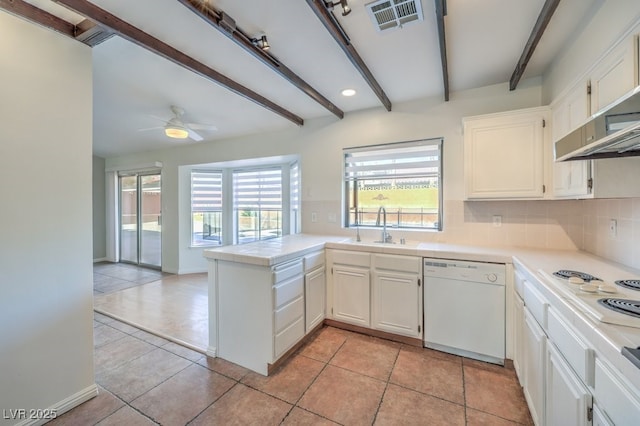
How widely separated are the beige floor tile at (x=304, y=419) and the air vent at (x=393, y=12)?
264 cm

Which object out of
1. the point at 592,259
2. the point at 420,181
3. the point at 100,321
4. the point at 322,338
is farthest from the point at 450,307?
the point at 100,321

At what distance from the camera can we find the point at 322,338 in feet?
8.71

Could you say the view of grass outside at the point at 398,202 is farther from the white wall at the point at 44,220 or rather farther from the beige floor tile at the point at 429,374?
the white wall at the point at 44,220

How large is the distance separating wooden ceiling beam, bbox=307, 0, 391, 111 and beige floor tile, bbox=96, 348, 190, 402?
9.25 ft

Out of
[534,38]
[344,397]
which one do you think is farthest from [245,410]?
[534,38]

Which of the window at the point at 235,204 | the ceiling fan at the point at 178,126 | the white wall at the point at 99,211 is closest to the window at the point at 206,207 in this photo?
the window at the point at 235,204

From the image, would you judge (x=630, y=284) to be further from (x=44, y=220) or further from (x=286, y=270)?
(x=44, y=220)

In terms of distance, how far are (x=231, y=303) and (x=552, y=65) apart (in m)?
3.46

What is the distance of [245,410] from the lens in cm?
173

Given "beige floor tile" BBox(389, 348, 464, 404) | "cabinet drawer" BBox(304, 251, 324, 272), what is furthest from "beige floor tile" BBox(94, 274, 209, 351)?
"beige floor tile" BBox(389, 348, 464, 404)

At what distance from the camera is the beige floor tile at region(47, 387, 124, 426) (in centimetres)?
163

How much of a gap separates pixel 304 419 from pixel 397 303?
1288 millimetres

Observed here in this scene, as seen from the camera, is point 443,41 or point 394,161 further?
point 394,161

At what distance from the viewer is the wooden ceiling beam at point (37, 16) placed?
4.94 ft
